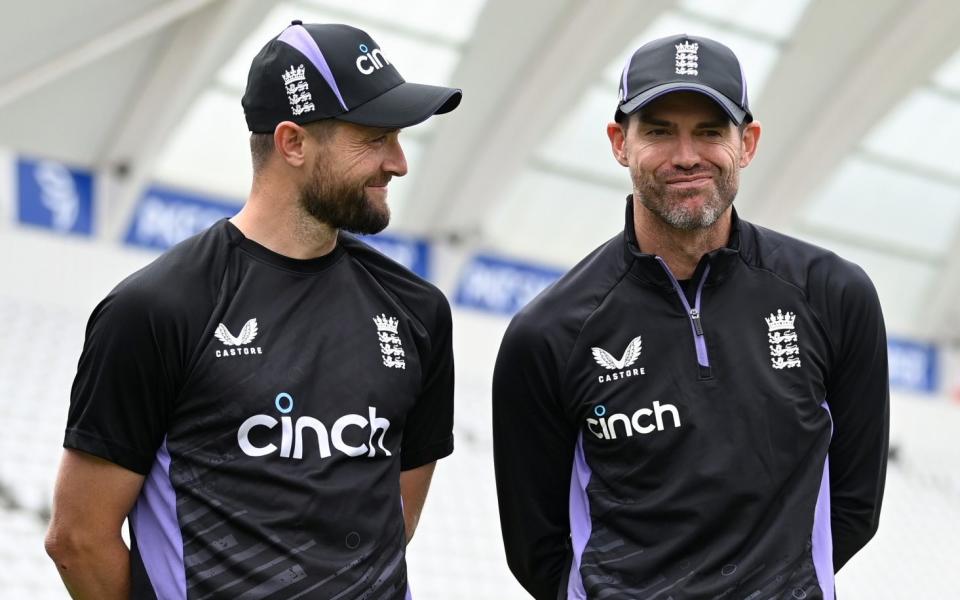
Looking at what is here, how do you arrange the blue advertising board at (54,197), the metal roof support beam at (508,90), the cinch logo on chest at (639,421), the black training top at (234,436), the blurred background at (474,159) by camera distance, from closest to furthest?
the black training top at (234,436) → the cinch logo on chest at (639,421) → the blurred background at (474,159) → the blue advertising board at (54,197) → the metal roof support beam at (508,90)

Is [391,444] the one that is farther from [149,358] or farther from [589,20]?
[589,20]

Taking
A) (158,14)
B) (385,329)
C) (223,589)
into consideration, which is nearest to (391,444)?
(385,329)

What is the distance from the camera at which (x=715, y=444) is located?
8.80 ft

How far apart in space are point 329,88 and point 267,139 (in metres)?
0.16

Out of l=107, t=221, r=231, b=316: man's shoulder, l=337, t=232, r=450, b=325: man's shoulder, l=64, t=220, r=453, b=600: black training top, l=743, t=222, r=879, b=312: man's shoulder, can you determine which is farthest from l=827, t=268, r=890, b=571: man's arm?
l=107, t=221, r=231, b=316: man's shoulder

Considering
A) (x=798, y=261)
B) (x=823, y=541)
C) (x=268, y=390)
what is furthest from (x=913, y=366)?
(x=268, y=390)

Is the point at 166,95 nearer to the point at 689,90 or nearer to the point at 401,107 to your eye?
the point at 401,107

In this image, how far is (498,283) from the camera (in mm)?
13695

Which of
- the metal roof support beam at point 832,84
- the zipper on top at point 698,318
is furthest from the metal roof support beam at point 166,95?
the zipper on top at point 698,318

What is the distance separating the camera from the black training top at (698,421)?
2658mm

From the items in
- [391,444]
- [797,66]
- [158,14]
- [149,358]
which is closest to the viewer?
[149,358]

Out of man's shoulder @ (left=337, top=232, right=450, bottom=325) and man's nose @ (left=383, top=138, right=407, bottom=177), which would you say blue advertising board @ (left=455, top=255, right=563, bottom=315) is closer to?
man's shoulder @ (left=337, top=232, right=450, bottom=325)

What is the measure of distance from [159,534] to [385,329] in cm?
56

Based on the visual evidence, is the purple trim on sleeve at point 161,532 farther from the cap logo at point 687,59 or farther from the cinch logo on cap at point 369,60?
the cap logo at point 687,59
